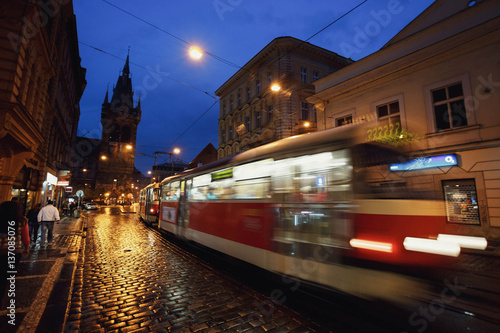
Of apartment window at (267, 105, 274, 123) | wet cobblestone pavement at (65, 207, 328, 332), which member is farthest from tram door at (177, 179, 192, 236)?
apartment window at (267, 105, 274, 123)

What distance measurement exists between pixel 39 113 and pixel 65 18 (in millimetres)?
9647

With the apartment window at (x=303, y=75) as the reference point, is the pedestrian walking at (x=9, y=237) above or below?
below

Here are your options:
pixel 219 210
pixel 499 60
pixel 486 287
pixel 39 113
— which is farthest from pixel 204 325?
pixel 39 113

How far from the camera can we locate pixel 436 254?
337cm

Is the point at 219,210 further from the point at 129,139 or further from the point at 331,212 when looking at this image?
the point at 129,139

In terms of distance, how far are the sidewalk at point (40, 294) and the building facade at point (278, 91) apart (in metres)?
18.5

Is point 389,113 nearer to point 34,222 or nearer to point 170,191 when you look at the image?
point 170,191

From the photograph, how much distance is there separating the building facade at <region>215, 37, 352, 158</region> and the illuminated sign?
1511cm

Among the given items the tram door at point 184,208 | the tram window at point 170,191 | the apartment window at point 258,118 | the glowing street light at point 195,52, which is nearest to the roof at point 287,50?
the apartment window at point 258,118

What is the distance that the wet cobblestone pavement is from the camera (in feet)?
12.6

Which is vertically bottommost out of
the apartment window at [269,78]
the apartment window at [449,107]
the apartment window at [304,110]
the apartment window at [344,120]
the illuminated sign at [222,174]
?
the illuminated sign at [222,174]

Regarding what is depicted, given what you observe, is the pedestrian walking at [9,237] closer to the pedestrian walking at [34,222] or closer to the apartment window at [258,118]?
the pedestrian walking at [34,222]

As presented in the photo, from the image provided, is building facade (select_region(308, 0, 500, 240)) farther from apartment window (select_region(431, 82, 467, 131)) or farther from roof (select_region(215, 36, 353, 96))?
roof (select_region(215, 36, 353, 96))

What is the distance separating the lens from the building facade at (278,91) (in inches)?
921
